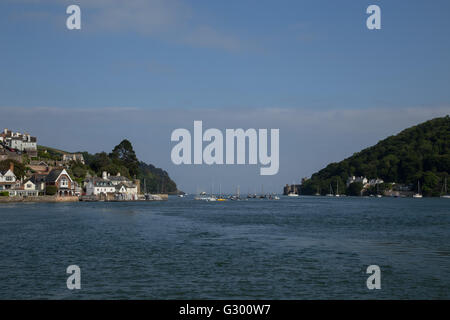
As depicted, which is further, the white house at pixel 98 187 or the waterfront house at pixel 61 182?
the white house at pixel 98 187

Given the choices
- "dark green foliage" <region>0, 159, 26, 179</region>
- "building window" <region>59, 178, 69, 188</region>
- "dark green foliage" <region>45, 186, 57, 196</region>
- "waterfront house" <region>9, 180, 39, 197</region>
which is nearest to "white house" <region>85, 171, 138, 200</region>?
"building window" <region>59, 178, 69, 188</region>

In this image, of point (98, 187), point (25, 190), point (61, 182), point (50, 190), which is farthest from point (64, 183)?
point (98, 187)

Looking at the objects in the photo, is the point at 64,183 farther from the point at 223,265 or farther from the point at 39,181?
the point at 223,265

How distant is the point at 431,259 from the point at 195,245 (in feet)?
58.6

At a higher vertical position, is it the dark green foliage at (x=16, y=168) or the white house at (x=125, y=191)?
the dark green foliage at (x=16, y=168)

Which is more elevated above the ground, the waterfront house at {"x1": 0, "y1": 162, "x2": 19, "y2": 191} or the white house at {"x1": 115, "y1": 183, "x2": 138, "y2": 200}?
the waterfront house at {"x1": 0, "y1": 162, "x2": 19, "y2": 191}

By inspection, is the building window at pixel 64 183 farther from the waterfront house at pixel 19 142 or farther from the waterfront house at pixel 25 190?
the waterfront house at pixel 19 142

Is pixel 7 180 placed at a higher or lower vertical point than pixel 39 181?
higher

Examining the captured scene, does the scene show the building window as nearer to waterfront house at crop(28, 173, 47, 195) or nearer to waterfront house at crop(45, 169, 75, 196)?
waterfront house at crop(45, 169, 75, 196)

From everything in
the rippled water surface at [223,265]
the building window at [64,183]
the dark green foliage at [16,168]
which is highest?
the dark green foliage at [16,168]

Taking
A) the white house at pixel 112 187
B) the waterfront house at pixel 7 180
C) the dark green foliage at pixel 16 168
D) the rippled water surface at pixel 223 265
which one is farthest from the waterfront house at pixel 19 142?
the rippled water surface at pixel 223 265
